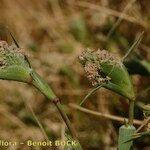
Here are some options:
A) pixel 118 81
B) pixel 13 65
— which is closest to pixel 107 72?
pixel 118 81

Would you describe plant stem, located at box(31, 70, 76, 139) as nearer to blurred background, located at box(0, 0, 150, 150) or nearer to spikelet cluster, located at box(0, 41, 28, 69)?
spikelet cluster, located at box(0, 41, 28, 69)

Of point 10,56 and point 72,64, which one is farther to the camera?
point 72,64

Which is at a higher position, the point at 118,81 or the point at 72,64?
the point at 72,64

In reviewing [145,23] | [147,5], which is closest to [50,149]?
[145,23]

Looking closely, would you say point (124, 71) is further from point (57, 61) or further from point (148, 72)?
point (57, 61)

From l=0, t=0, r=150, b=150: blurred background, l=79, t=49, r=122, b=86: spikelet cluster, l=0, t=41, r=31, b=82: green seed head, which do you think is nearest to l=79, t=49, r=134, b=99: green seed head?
l=79, t=49, r=122, b=86: spikelet cluster

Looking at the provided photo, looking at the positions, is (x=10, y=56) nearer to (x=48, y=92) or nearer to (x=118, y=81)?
(x=48, y=92)
